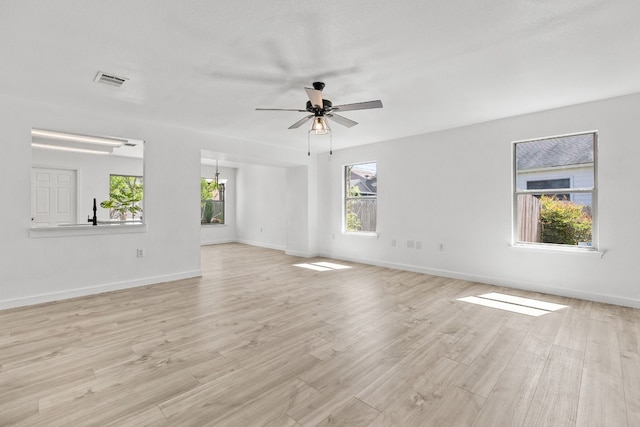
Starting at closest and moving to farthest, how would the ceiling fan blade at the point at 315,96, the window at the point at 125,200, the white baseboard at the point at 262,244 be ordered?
the ceiling fan blade at the point at 315,96 < the window at the point at 125,200 < the white baseboard at the point at 262,244

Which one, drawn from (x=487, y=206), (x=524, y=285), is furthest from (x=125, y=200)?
(x=524, y=285)

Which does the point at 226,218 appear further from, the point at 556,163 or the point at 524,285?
the point at 556,163

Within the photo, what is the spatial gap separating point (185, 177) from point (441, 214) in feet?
14.4

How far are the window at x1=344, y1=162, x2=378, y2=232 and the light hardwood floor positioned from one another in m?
2.66

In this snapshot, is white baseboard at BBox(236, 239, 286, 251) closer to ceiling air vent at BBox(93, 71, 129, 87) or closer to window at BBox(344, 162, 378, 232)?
window at BBox(344, 162, 378, 232)

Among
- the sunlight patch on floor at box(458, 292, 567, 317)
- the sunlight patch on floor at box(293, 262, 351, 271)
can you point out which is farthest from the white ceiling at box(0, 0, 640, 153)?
the sunlight patch on floor at box(293, 262, 351, 271)

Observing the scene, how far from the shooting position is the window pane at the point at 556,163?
4.02 metres

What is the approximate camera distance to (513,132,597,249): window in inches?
158

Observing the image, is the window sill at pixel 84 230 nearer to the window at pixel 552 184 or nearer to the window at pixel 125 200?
the window at pixel 125 200

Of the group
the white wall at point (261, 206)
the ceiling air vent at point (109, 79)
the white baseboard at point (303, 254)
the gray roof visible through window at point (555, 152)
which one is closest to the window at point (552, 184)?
the gray roof visible through window at point (555, 152)

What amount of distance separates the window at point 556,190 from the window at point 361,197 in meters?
2.57

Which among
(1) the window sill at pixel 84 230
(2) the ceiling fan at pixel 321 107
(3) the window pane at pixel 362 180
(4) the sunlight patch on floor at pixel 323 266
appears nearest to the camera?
(2) the ceiling fan at pixel 321 107

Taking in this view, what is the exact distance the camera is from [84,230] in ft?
13.6

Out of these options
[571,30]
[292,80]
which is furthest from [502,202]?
[292,80]
